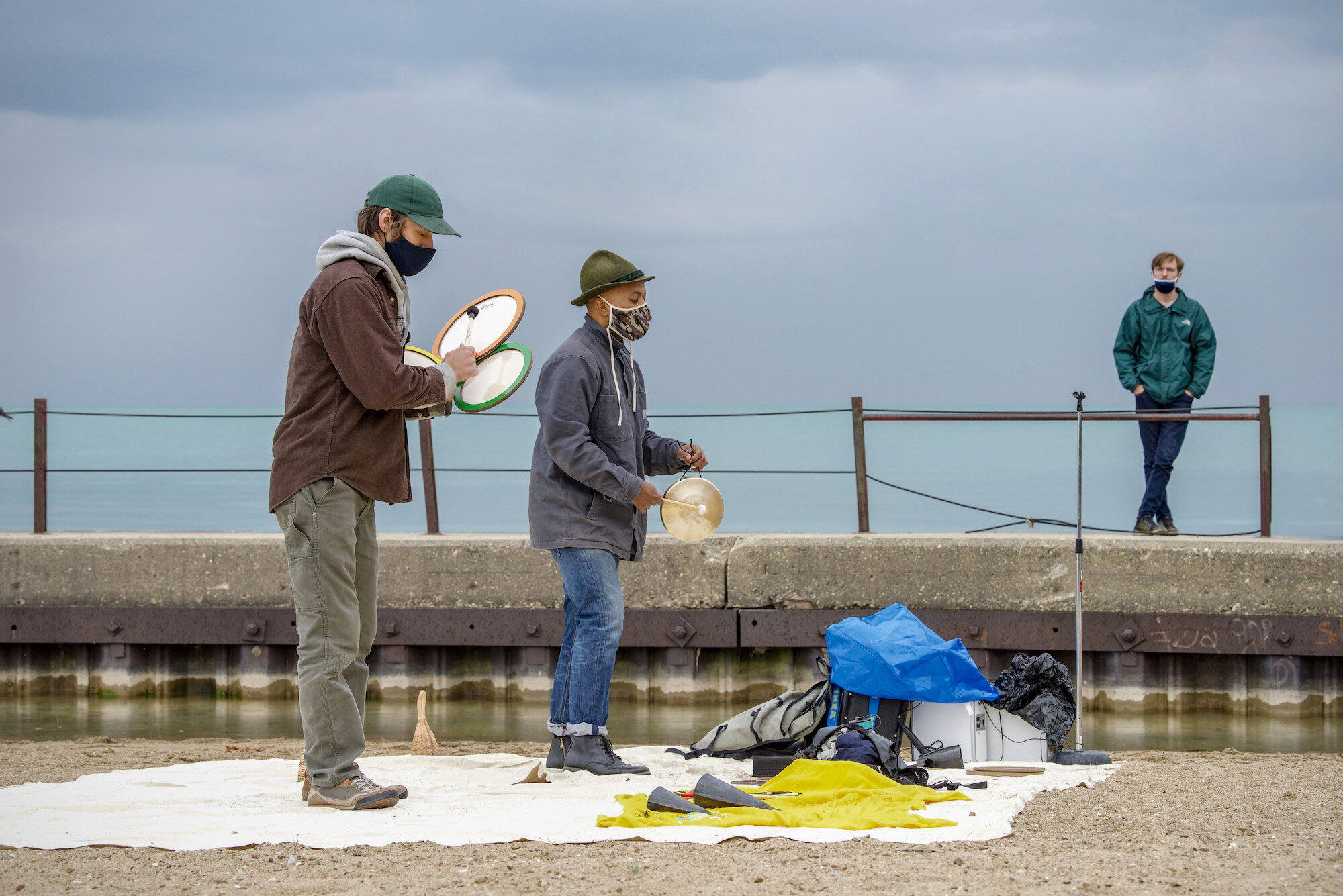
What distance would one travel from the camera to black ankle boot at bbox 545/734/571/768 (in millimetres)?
4555

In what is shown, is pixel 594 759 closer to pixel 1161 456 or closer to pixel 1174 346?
pixel 1161 456


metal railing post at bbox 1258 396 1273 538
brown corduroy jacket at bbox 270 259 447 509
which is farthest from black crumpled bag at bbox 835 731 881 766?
metal railing post at bbox 1258 396 1273 538

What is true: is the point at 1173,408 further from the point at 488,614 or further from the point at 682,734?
the point at 488,614

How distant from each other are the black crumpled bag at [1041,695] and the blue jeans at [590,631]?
171cm

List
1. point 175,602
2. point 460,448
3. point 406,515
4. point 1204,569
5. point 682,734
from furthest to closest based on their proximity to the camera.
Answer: point 460,448 < point 406,515 < point 175,602 < point 1204,569 < point 682,734

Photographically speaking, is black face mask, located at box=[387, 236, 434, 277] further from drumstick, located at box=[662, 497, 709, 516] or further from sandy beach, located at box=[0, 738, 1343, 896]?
sandy beach, located at box=[0, 738, 1343, 896]

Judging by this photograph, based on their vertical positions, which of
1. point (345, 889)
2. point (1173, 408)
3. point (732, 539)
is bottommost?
point (345, 889)

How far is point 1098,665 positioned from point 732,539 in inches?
91.1

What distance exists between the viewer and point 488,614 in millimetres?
7582

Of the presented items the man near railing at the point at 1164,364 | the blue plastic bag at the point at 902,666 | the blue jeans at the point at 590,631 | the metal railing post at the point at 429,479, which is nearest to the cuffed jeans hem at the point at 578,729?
the blue jeans at the point at 590,631

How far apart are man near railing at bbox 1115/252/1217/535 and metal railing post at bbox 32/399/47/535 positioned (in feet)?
23.8

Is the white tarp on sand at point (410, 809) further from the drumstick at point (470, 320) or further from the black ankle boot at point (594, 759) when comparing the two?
the drumstick at point (470, 320)

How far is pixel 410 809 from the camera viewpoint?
3.90m

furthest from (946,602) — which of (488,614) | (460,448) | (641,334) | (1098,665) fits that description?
(460,448)
